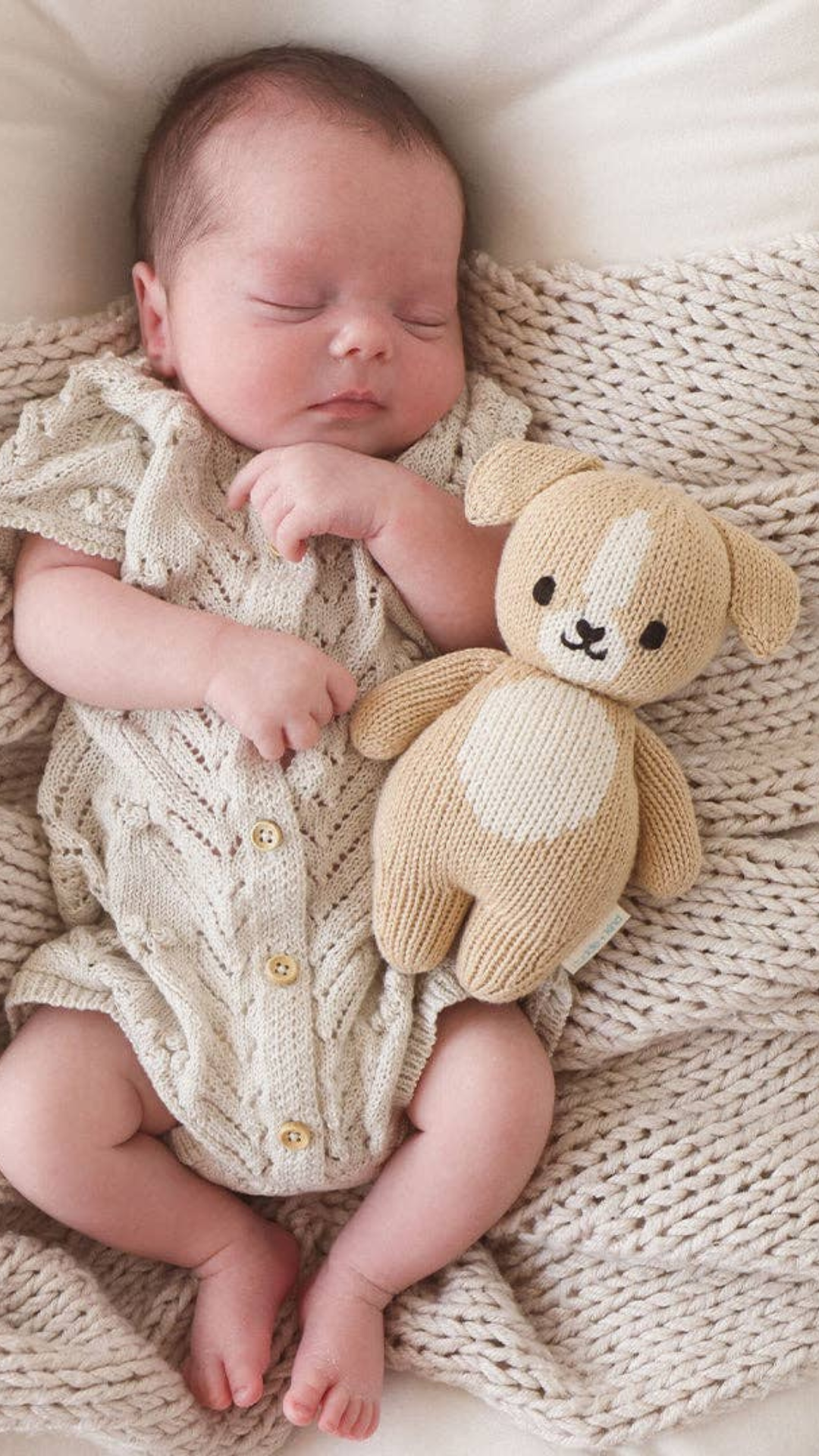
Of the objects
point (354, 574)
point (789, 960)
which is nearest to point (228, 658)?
point (354, 574)

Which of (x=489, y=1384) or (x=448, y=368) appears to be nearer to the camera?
(x=489, y=1384)

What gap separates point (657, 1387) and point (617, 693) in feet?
1.79

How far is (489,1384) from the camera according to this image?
1185mm

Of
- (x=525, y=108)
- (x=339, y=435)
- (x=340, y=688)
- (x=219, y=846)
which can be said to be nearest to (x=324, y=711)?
(x=340, y=688)

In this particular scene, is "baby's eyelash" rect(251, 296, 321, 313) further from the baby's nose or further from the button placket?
the button placket

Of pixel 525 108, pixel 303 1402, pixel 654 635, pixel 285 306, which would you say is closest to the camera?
pixel 654 635

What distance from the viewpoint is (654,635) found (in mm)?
1043

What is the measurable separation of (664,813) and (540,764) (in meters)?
0.13

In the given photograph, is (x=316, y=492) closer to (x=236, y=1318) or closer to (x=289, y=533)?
(x=289, y=533)

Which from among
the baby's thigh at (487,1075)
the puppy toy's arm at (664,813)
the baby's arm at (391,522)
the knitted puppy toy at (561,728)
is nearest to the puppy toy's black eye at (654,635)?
the knitted puppy toy at (561,728)

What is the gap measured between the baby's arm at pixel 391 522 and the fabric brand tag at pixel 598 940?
257 mm

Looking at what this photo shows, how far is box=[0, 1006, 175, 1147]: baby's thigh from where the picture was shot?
1.15 m

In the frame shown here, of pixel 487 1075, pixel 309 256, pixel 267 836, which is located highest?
pixel 309 256

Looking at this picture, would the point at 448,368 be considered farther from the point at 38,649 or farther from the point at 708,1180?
the point at 708,1180
